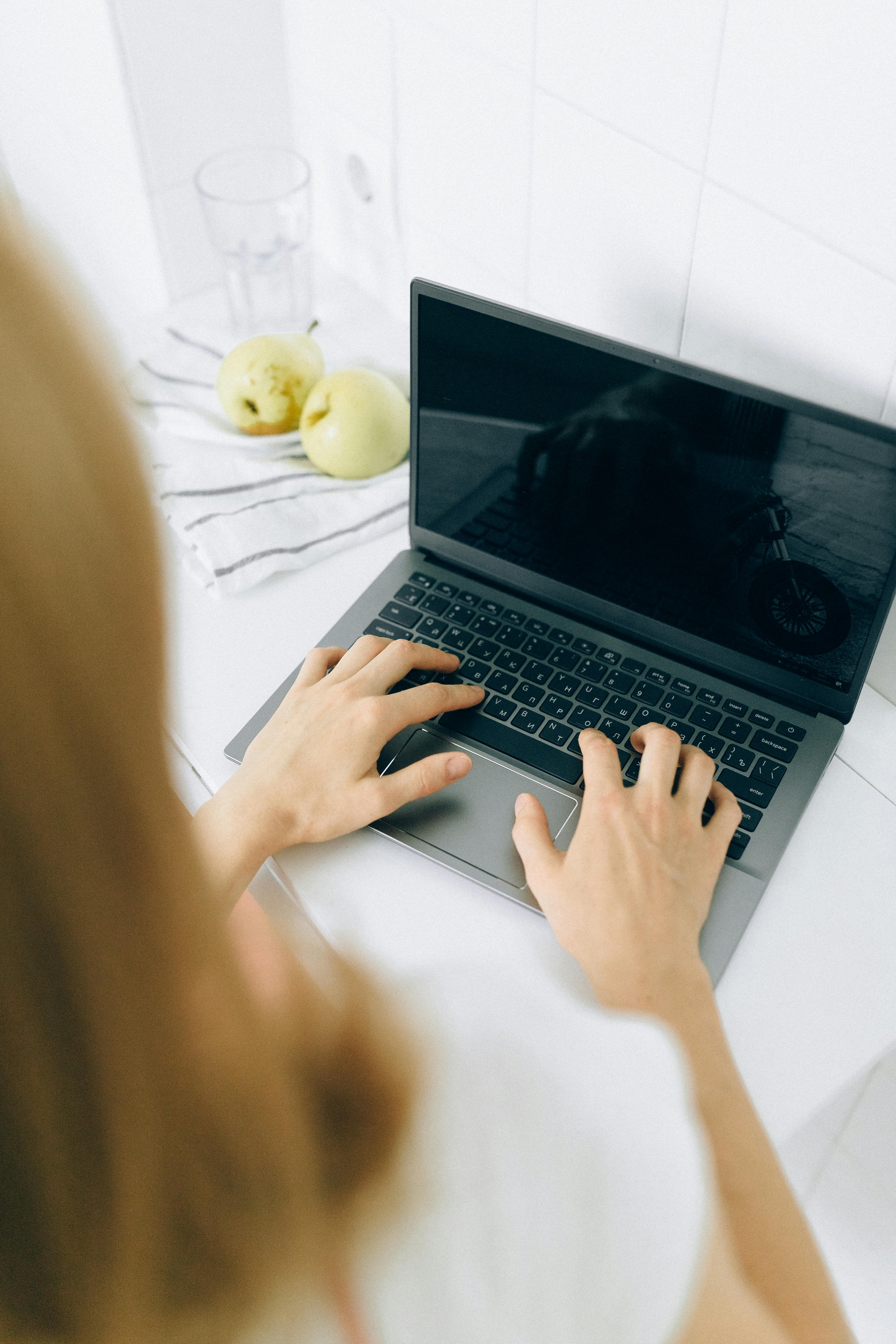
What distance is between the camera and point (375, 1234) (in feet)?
1.14

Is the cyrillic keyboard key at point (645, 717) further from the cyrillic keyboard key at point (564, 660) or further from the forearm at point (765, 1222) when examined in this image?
the forearm at point (765, 1222)

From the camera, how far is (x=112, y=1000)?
267 millimetres

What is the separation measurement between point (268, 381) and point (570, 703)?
1.56ft

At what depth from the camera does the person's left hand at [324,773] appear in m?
0.64

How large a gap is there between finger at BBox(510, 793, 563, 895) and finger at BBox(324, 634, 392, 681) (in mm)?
168

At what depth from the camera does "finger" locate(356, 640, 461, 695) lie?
710 mm

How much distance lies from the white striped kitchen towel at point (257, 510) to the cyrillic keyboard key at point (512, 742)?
25 cm

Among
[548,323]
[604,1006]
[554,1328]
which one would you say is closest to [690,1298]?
[554,1328]

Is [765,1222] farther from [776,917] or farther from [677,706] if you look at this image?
[677,706]

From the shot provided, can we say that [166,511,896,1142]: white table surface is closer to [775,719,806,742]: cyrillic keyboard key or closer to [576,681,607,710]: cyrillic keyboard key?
[775,719,806,742]: cyrillic keyboard key

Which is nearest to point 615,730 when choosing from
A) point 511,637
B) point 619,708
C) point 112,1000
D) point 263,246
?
point 619,708

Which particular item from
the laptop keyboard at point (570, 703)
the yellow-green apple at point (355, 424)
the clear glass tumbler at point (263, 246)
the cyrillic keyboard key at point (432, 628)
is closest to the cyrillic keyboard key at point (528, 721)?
the laptop keyboard at point (570, 703)

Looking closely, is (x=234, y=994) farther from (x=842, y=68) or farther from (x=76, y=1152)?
(x=842, y=68)

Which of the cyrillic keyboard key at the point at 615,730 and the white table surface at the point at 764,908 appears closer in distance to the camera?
the white table surface at the point at 764,908
